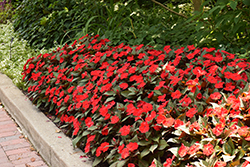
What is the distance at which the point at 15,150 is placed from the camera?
329 centimetres

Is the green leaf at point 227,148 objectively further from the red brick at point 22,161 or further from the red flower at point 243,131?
the red brick at point 22,161

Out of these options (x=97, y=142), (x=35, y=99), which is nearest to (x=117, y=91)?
(x=97, y=142)

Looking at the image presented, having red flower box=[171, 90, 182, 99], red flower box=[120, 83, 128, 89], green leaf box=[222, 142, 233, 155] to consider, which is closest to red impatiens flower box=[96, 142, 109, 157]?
red flower box=[120, 83, 128, 89]

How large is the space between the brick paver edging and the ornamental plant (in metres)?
0.11

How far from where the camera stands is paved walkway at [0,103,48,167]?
3.04 metres

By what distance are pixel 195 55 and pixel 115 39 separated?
1.39 meters

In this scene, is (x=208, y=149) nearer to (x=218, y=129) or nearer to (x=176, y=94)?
(x=218, y=129)

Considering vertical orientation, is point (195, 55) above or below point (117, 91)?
below

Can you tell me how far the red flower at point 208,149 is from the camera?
189 cm

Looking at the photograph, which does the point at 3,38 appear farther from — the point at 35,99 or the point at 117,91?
the point at 117,91

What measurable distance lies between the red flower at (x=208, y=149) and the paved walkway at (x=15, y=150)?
1717 mm

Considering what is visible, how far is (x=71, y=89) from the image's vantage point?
126 inches

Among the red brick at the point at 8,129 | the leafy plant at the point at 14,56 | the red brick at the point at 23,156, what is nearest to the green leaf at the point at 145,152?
the red brick at the point at 23,156

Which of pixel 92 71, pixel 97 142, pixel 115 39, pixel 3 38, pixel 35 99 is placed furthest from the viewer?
pixel 3 38
